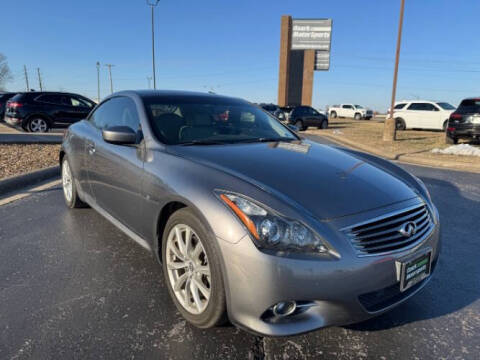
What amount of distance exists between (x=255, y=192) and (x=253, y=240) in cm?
30

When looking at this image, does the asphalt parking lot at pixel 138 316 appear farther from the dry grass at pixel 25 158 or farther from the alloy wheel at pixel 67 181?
the dry grass at pixel 25 158

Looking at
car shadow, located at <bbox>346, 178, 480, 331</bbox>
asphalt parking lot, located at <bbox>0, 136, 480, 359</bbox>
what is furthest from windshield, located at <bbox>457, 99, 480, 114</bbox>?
asphalt parking lot, located at <bbox>0, 136, 480, 359</bbox>

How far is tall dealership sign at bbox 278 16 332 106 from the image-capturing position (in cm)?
4712

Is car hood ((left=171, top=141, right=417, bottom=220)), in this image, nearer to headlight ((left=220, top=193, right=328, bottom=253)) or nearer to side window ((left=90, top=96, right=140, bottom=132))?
headlight ((left=220, top=193, right=328, bottom=253))

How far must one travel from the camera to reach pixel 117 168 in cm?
307

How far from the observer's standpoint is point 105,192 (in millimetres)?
3334

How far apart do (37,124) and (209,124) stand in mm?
12418

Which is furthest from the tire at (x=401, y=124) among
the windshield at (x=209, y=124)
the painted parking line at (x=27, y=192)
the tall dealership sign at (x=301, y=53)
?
the tall dealership sign at (x=301, y=53)

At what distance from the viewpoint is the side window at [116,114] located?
3273mm

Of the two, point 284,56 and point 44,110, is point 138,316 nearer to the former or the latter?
point 44,110

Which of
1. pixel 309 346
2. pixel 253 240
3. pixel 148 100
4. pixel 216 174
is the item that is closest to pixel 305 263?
pixel 253 240

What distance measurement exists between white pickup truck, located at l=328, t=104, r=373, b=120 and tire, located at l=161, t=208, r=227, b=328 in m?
42.4

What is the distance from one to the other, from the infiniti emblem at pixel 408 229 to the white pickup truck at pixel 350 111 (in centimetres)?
4209

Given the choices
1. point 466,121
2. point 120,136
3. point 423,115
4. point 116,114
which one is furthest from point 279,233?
point 423,115
